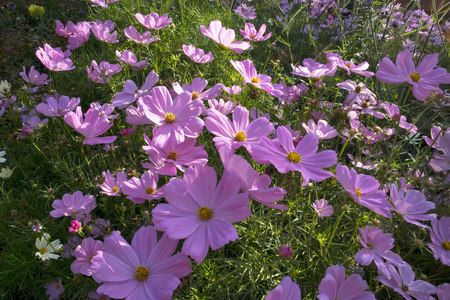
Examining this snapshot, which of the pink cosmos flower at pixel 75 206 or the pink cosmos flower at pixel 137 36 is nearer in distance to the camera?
the pink cosmos flower at pixel 75 206

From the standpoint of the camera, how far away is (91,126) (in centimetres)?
96

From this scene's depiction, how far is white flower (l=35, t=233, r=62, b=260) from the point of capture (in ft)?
3.05

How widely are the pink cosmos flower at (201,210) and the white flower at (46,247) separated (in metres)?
0.47

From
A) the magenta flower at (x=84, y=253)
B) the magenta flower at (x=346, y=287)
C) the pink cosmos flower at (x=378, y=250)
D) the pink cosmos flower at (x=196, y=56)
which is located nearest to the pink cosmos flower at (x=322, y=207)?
the pink cosmos flower at (x=378, y=250)

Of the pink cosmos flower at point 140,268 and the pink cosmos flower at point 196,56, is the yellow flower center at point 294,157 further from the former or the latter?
the pink cosmos flower at point 196,56

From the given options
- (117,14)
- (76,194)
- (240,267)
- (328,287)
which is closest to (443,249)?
(328,287)

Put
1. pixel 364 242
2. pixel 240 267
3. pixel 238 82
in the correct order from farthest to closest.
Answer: pixel 238 82
pixel 240 267
pixel 364 242

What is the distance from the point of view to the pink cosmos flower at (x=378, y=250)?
0.78 meters

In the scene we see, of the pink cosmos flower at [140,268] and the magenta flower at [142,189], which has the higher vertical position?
the pink cosmos flower at [140,268]

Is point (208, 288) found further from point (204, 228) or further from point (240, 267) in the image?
point (204, 228)

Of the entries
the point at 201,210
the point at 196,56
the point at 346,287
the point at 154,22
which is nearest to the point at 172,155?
the point at 201,210

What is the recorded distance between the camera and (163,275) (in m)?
0.65

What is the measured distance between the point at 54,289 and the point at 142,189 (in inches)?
19.1

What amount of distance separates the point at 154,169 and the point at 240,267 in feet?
1.31
